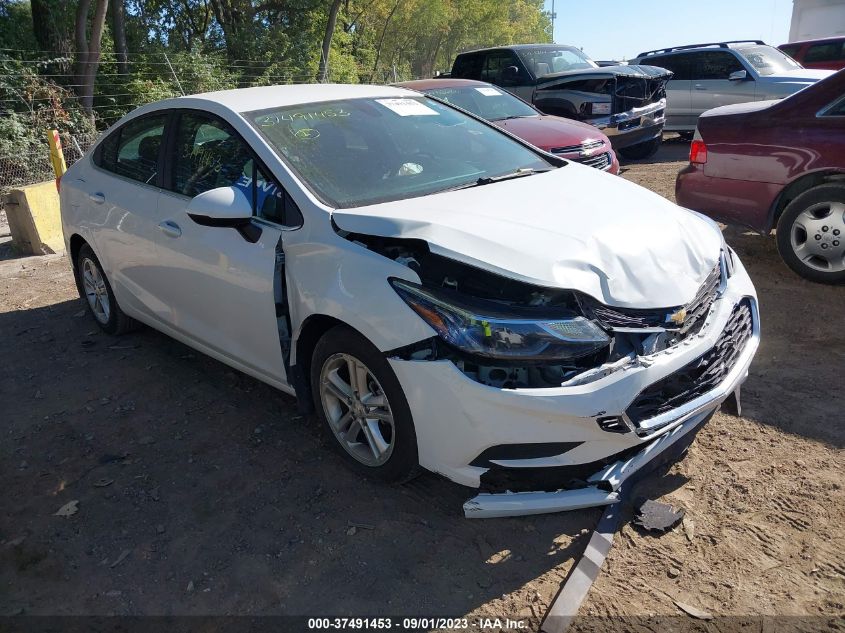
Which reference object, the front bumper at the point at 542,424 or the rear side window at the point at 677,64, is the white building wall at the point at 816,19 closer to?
the rear side window at the point at 677,64

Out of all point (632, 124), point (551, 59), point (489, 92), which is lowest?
point (632, 124)

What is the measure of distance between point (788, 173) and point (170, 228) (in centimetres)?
437

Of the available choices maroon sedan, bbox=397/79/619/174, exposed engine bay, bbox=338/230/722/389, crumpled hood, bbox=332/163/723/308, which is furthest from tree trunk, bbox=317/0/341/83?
exposed engine bay, bbox=338/230/722/389

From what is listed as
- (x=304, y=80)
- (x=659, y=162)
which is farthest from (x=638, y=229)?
(x=304, y=80)

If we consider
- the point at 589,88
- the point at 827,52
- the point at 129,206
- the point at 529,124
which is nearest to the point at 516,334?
the point at 129,206

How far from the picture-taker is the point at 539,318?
2586 mm

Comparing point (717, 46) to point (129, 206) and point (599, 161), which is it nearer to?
point (599, 161)

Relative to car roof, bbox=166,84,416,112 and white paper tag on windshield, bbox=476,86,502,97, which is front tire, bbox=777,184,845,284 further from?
white paper tag on windshield, bbox=476,86,502,97

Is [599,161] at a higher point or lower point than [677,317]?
lower

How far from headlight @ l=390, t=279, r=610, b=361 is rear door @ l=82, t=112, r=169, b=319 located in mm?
2248

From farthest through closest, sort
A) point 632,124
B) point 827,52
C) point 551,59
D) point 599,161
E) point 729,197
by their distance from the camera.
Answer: point 827,52
point 551,59
point 632,124
point 599,161
point 729,197

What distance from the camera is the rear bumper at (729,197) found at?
5.36m

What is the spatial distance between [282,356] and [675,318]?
70.5 inches

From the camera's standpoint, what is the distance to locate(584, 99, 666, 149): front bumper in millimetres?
9781
